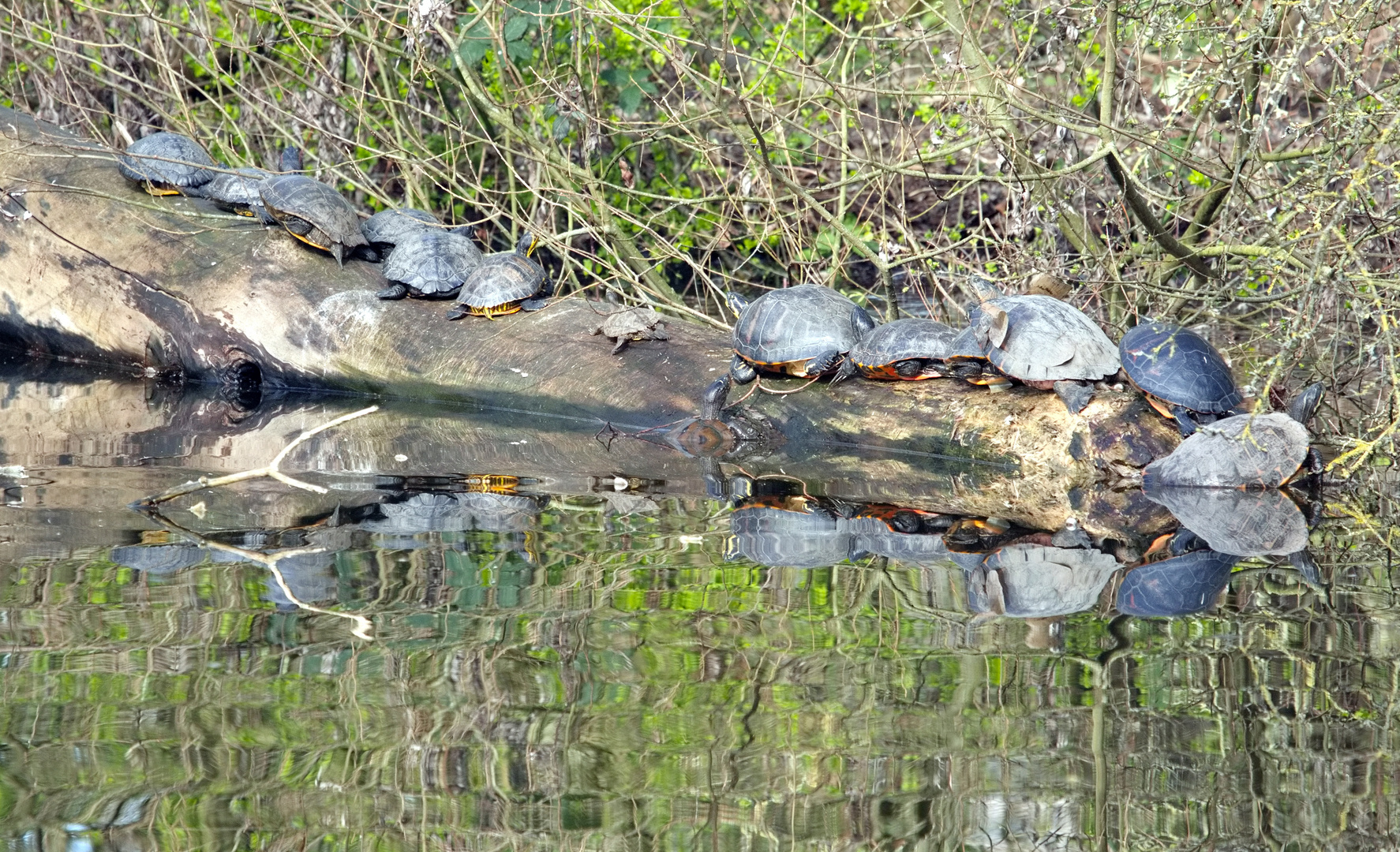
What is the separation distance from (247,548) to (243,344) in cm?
412

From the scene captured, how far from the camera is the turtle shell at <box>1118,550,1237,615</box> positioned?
11.9 feet

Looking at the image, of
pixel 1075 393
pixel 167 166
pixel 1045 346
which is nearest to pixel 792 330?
pixel 1045 346

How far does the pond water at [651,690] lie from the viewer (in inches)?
A: 94.3

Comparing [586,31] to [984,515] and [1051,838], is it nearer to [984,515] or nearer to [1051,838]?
[984,515]

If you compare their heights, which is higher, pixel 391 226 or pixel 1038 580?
pixel 391 226

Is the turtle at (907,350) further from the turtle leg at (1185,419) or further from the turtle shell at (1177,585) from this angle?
the turtle shell at (1177,585)

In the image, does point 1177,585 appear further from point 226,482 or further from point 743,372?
point 226,482

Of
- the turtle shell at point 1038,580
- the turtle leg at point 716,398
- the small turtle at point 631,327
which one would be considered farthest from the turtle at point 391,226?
the turtle shell at point 1038,580

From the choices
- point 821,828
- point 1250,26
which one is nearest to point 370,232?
point 1250,26

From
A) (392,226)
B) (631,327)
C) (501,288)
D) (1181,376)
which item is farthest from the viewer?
(392,226)

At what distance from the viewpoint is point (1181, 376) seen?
5.75 meters

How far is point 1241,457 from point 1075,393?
0.80m

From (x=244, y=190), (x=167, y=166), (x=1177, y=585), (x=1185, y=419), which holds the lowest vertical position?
(x=1177, y=585)

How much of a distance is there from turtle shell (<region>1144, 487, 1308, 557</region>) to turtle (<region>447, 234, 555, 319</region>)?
3.81 m
